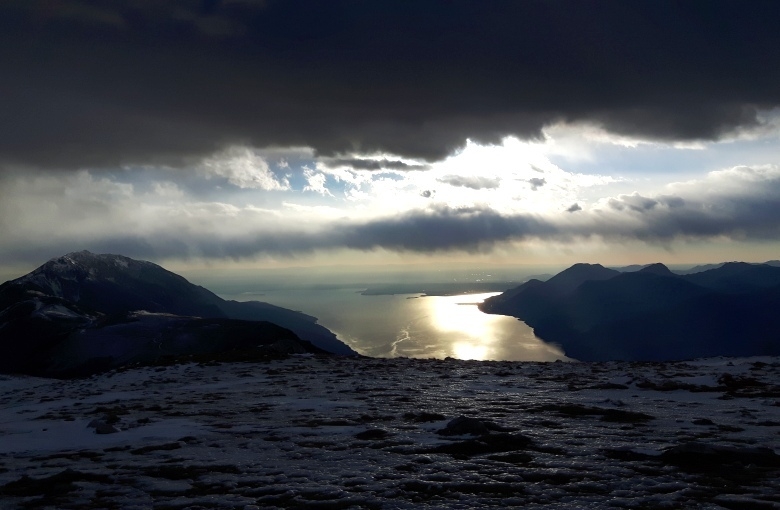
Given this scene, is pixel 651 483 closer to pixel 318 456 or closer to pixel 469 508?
pixel 469 508

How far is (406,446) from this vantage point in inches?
417

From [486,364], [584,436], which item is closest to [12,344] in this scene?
[486,364]

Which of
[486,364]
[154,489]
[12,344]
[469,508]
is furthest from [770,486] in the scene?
[12,344]

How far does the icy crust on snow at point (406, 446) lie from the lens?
7.74 meters

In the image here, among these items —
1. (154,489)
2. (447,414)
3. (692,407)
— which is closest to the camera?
(154,489)

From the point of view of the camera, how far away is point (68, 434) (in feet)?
42.9

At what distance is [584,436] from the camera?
36.7 ft

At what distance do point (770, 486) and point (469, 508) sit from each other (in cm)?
477

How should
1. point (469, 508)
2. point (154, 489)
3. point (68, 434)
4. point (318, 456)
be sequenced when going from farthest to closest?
1. point (68, 434)
2. point (318, 456)
3. point (154, 489)
4. point (469, 508)

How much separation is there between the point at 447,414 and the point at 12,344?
237 m

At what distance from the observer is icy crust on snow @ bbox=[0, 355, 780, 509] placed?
7738 millimetres

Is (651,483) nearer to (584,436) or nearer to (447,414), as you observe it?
(584,436)

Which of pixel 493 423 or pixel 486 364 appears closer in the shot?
pixel 493 423

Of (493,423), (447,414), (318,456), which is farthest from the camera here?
(447,414)
